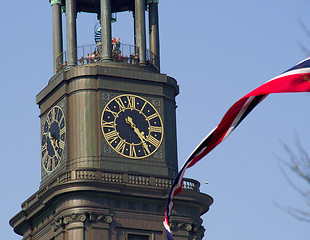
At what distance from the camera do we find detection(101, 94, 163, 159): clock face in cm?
7194

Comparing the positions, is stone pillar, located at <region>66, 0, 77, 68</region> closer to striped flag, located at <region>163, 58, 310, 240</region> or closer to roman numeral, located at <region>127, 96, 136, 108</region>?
roman numeral, located at <region>127, 96, 136, 108</region>

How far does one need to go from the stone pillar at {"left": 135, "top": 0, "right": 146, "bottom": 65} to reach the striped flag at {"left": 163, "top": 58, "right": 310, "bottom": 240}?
4097 cm

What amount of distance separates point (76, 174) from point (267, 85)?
40.1 m

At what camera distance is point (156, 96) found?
244 feet

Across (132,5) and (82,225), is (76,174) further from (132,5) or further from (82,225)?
(132,5)

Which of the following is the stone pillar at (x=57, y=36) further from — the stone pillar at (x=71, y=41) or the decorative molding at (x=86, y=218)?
the decorative molding at (x=86, y=218)

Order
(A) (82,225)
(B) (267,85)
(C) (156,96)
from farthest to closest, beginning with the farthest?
(C) (156,96), (A) (82,225), (B) (267,85)

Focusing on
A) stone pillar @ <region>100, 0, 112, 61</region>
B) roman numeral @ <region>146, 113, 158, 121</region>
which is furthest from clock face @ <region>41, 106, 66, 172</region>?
roman numeral @ <region>146, 113, 158, 121</region>

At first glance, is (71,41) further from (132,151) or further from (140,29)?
(132,151)

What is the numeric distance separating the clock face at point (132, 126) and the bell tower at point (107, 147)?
6cm

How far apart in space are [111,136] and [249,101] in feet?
131

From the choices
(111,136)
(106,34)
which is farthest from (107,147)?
(106,34)

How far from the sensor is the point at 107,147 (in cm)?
7156

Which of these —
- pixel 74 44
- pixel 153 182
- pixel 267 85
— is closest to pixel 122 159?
pixel 153 182
